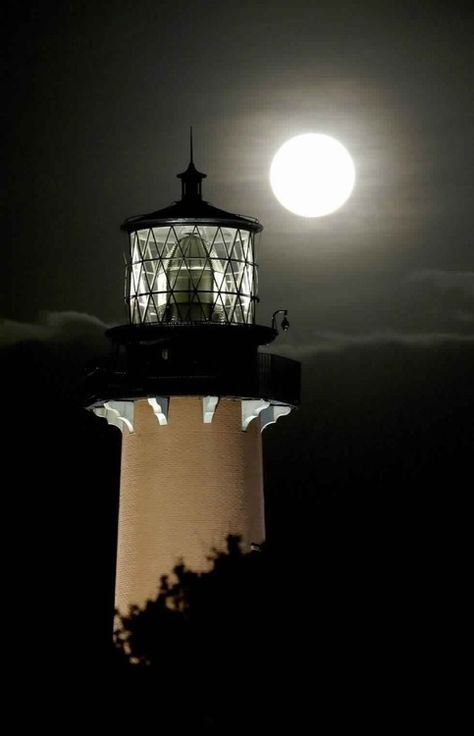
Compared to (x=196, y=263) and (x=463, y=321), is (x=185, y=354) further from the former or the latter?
(x=463, y=321)

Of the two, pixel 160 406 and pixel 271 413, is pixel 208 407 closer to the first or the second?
pixel 160 406

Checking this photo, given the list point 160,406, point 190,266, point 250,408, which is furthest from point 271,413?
point 190,266

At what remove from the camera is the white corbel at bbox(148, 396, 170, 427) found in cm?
3125

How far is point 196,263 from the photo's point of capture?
31406mm

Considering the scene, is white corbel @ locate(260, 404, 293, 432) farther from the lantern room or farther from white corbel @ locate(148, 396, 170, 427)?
white corbel @ locate(148, 396, 170, 427)

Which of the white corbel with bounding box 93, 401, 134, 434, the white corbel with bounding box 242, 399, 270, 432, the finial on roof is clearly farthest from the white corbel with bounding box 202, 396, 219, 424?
the finial on roof

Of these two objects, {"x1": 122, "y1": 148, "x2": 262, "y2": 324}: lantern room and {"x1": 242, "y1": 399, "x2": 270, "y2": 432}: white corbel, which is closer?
{"x1": 122, "y1": 148, "x2": 262, "y2": 324}: lantern room

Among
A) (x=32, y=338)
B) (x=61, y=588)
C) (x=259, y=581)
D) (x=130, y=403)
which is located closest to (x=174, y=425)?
(x=130, y=403)

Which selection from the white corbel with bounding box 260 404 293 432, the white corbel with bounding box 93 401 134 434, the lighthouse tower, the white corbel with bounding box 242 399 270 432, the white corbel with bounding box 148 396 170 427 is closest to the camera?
the lighthouse tower

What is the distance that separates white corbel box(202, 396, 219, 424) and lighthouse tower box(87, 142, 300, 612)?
0.05 feet

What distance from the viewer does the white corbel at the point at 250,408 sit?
31.7 m

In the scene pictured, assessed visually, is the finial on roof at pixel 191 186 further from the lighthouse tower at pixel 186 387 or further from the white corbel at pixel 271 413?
the white corbel at pixel 271 413

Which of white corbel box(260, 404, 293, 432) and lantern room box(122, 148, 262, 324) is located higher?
lantern room box(122, 148, 262, 324)

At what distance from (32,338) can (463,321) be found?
9.73 meters
